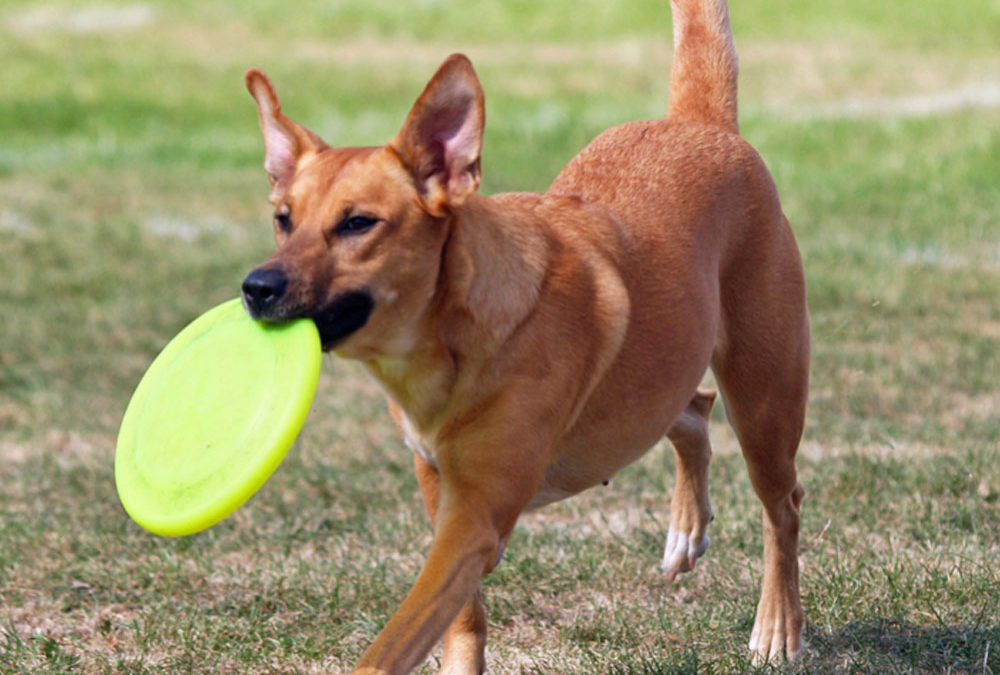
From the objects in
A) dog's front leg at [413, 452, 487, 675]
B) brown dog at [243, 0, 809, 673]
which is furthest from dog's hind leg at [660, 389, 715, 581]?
dog's front leg at [413, 452, 487, 675]

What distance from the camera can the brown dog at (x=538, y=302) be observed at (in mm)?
3711

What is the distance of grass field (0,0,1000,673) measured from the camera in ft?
16.1

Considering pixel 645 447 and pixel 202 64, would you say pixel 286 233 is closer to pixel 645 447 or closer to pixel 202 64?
pixel 645 447

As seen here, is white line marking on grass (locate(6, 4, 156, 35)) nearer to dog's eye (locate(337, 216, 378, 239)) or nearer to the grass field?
the grass field

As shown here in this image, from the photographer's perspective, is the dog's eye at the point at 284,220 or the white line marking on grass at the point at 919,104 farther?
the white line marking on grass at the point at 919,104

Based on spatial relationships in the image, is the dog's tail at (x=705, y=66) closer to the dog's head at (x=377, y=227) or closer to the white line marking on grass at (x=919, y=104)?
the dog's head at (x=377, y=227)

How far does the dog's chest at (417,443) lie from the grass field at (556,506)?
0.92 m

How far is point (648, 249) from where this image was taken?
4.45 metres

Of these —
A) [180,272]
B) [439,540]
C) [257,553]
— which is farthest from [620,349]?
[180,272]

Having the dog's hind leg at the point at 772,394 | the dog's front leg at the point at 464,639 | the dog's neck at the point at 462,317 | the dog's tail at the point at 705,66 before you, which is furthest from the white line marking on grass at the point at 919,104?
the dog's neck at the point at 462,317

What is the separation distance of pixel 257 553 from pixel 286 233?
231cm

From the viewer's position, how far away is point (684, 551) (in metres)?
5.29

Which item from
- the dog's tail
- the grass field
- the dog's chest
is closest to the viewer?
the dog's chest

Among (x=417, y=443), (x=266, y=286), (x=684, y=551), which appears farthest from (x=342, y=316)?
(x=684, y=551)
